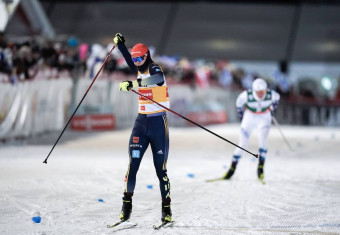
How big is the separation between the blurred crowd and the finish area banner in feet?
4.57

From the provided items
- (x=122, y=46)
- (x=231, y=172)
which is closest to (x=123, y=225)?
(x=122, y=46)

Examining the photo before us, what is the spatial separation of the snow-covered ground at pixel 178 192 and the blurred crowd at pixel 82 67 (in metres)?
2.12

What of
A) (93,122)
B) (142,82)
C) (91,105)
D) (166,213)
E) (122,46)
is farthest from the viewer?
(93,122)

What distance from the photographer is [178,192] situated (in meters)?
8.77

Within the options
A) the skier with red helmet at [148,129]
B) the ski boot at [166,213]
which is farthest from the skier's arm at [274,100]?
the ski boot at [166,213]

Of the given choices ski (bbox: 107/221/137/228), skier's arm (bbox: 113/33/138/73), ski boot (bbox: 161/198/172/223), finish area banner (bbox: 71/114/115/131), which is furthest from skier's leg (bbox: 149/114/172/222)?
finish area banner (bbox: 71/114/115/131)

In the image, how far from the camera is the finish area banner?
65.6 ft

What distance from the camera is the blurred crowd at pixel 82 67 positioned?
15219 millimetres

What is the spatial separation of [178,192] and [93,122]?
12.0m

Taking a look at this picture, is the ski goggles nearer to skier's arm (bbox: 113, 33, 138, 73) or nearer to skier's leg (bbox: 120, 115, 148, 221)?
skier's arm (bbox: 113, 33, 138, 73)

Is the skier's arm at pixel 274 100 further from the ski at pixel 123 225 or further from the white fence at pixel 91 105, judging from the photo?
the white fence at pixel 91 105

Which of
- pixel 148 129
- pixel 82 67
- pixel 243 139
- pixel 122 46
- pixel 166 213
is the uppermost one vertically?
pixel 82 67

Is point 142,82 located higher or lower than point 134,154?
higher

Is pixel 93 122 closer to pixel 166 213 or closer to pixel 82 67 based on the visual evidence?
pixel 82 67
